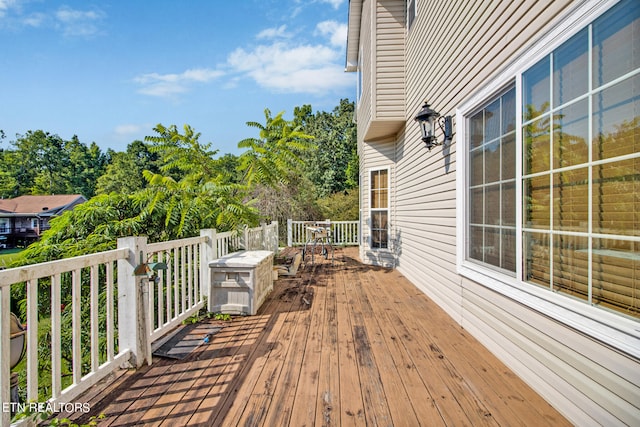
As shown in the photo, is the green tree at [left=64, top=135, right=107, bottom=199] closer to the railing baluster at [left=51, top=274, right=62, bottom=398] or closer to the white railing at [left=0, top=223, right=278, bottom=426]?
the white railing at [left=0, top=223, right=278, bottom=426]

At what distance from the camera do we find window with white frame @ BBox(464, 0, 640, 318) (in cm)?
142

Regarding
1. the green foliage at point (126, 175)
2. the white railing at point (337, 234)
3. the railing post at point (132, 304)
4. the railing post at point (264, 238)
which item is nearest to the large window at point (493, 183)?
the railing post at point (132, 304)

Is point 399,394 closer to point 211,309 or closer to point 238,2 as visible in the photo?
point 211,309

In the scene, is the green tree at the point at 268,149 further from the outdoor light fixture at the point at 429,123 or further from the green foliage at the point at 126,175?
the green foliage at the point at 126,175

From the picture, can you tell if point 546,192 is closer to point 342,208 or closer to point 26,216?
point 342,208

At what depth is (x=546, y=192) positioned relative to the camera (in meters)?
1.96

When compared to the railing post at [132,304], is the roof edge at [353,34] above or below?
above

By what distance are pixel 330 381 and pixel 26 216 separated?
3561 centimetres

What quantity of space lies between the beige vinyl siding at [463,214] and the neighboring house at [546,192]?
0.01 metres

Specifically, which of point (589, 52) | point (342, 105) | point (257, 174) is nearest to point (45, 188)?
point (342, 105)

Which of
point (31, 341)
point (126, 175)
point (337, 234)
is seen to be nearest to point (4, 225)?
point (126, 175)

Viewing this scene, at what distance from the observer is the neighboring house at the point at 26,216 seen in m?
25.2

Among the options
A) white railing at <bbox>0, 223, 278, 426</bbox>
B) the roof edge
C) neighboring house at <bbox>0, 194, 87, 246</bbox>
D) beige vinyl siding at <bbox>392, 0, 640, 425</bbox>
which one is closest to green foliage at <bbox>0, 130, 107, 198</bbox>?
neighboring house at <bbox>0, 194, 87, 246</bbox>

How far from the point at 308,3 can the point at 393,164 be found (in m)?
6.31
